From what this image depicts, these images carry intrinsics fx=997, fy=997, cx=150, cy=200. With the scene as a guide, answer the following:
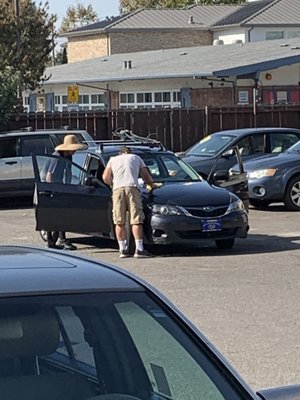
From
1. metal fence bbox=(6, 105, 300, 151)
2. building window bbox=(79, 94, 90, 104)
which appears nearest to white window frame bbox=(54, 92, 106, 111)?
building window bbox=(79, 94, 90, 104)

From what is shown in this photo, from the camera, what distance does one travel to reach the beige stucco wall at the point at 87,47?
237 ft

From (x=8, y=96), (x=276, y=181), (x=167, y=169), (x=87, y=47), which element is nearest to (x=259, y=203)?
(x=276, y=181)

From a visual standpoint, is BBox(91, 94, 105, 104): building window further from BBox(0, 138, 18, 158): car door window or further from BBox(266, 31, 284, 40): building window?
BBox(0, 138, 18, 158): car door window

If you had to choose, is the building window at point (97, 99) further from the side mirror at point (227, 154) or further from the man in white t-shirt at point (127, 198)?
the man in white t-shirt at point (127, 198)

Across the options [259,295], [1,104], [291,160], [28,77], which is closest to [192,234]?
[259,295]

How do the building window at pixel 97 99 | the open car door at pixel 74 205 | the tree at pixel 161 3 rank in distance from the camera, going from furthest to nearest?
the tree at pixel 161 3 < the building window at pixel 97 99 < the open car door at pixel 74 205

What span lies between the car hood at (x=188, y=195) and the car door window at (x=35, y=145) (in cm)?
870

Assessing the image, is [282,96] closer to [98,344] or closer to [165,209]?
[165,209]

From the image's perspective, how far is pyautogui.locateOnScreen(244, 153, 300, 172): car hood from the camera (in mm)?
20391

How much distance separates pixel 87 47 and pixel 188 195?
6122 cm

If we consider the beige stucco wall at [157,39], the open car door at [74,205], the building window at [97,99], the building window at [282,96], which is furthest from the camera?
the beige stucco wall at [157,39]

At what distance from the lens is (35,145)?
77.3 feet

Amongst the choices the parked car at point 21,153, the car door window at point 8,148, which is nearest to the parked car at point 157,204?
the parked car at point 21,153

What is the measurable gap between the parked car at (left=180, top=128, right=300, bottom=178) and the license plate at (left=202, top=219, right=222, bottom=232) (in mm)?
6820
